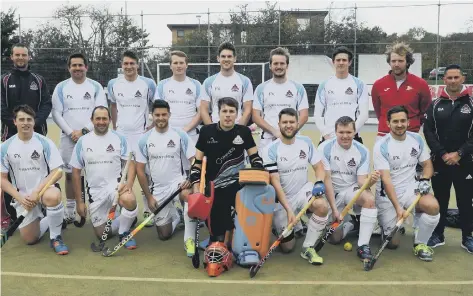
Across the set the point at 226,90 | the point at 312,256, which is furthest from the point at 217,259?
the point at 226,90

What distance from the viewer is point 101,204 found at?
13.9 ft

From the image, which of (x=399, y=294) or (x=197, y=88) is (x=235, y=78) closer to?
(x=197, y=88)

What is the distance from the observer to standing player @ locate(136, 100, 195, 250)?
427cm

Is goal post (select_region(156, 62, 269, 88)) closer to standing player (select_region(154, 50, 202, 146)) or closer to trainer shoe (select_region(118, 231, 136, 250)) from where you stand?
standing player (select_region(154, 50, 202, 146))

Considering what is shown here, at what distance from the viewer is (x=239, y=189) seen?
3.94 metres

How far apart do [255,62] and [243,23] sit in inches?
79.4

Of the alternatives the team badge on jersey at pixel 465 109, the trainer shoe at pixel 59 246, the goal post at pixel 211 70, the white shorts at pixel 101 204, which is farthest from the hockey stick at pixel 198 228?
the goal post at pixel 211 70

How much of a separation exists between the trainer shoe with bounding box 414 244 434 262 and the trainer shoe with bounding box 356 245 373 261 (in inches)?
16.6

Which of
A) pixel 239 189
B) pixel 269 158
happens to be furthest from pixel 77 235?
pixel 269 158

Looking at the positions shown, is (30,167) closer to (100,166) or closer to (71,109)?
(100,166)

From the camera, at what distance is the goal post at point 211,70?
14.2 meters

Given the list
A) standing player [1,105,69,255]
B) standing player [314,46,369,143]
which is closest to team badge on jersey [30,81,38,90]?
standing player [1,105,69,255]

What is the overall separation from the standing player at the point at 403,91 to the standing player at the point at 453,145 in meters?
0.25

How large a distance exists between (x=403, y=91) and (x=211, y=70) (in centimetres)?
1087
